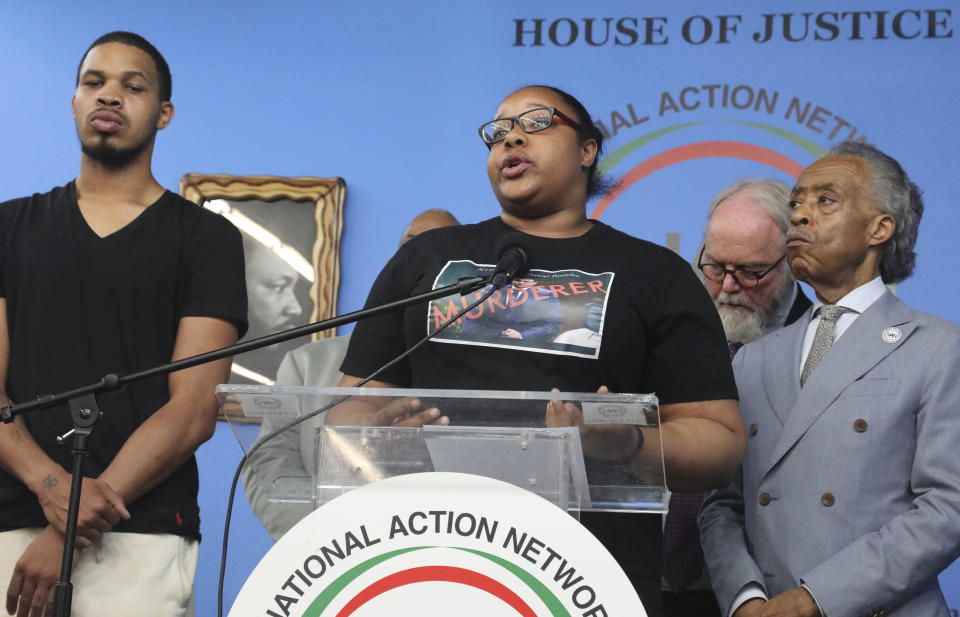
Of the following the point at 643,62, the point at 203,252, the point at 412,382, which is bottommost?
the point at 412,382

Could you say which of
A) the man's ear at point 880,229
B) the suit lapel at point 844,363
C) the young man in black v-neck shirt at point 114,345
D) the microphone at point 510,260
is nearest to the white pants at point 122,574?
the young man in black v-neck shirt at point 114,345

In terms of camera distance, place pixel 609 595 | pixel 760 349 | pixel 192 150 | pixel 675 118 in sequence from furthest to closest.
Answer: pixel 192 150 < pixel 675 118 < pixel 760 349 < pixel 609 595

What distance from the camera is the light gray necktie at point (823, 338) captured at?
2513 millimetres

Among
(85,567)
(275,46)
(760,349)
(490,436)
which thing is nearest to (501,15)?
(275,46)

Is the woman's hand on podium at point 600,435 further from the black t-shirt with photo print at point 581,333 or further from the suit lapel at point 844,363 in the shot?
the suit lapel at point 844,363

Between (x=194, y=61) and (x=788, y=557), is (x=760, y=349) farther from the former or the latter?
(x=194, y=61)

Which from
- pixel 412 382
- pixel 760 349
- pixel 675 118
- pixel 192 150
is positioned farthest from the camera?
pixel 192 150

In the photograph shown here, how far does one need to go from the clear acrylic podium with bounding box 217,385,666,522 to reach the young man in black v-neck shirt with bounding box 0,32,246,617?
823 millimetres

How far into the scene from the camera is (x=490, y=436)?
57.6 inches

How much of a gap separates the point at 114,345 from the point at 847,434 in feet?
4.81

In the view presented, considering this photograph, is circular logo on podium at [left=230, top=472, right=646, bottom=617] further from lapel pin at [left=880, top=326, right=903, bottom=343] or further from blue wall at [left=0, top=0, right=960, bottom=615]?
blue wall at [left=0, top=0, right=960, bottom=615]

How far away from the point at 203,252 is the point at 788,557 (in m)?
1.34

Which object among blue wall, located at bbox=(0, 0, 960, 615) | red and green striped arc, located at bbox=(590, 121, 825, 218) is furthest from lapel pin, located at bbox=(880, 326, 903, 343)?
red and green striped arc, located at bbox=(590, 121, 825, 218)

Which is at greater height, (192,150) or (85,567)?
(192,150)
